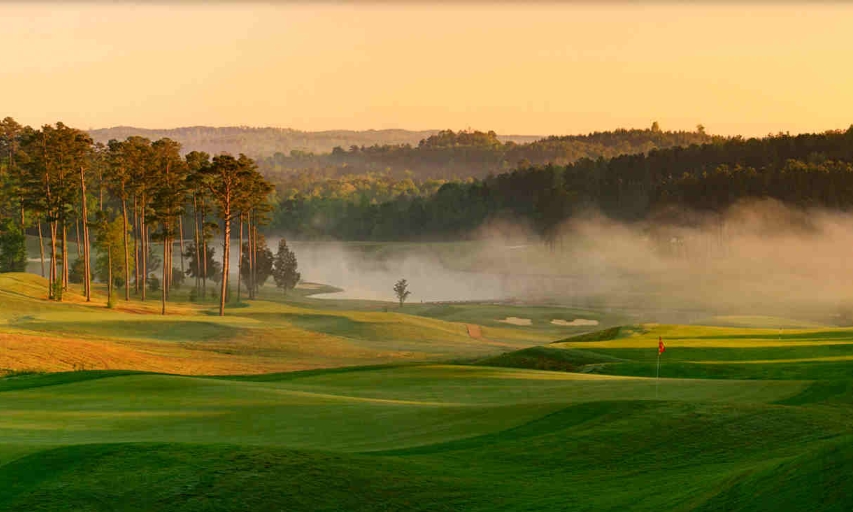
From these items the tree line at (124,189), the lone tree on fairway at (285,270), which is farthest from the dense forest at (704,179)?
the tree line at (124,189)

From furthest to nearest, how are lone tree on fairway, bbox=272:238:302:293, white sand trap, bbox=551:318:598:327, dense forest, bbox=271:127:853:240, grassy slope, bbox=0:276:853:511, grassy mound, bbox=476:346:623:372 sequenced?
dense forest, bbox=271:127:853:240, lone tree on fairway, bbox=272:238:302:293, white sand trap, bbox=551:318:598:327, grassy mound, bbox=476:346:623:372, grassy slope, bbox=0:276:853:511

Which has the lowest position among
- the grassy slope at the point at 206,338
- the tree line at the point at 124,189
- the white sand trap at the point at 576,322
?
the white sand trap at the point at 576,322

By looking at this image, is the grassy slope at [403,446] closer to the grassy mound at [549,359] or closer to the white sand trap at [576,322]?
the grassy mound at [549,359]

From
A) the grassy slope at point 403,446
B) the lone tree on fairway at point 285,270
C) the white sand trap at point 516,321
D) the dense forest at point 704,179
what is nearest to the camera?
the grassy slope at point 403,446

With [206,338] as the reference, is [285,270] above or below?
above

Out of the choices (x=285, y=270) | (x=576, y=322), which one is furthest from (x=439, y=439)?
(x=285, y=270)

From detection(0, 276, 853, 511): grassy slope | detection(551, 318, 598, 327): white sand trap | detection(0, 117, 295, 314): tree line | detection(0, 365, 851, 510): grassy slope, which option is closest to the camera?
detection(0, 276, 853, 511): grassy slope

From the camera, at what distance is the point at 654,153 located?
183 metres

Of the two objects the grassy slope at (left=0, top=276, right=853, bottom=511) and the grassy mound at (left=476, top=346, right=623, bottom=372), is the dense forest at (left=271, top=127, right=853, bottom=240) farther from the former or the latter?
the grassy slope at (left=0, top=276, right=853, bottom=511)

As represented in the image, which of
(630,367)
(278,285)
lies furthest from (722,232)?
(630,367)

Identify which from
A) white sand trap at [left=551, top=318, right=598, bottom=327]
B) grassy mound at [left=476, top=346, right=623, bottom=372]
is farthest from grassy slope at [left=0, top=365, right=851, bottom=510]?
white sand trap at [left=551, top=318, right=598, bottom=327]

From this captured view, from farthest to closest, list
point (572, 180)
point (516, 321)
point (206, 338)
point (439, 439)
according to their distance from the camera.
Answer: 1. point (572, 180)
2. point (516, 321)
3. point (206, 338)
4. point (439, 439)

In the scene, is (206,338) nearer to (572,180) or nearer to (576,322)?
(576,322)

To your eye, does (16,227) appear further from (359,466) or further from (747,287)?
(359,466)
